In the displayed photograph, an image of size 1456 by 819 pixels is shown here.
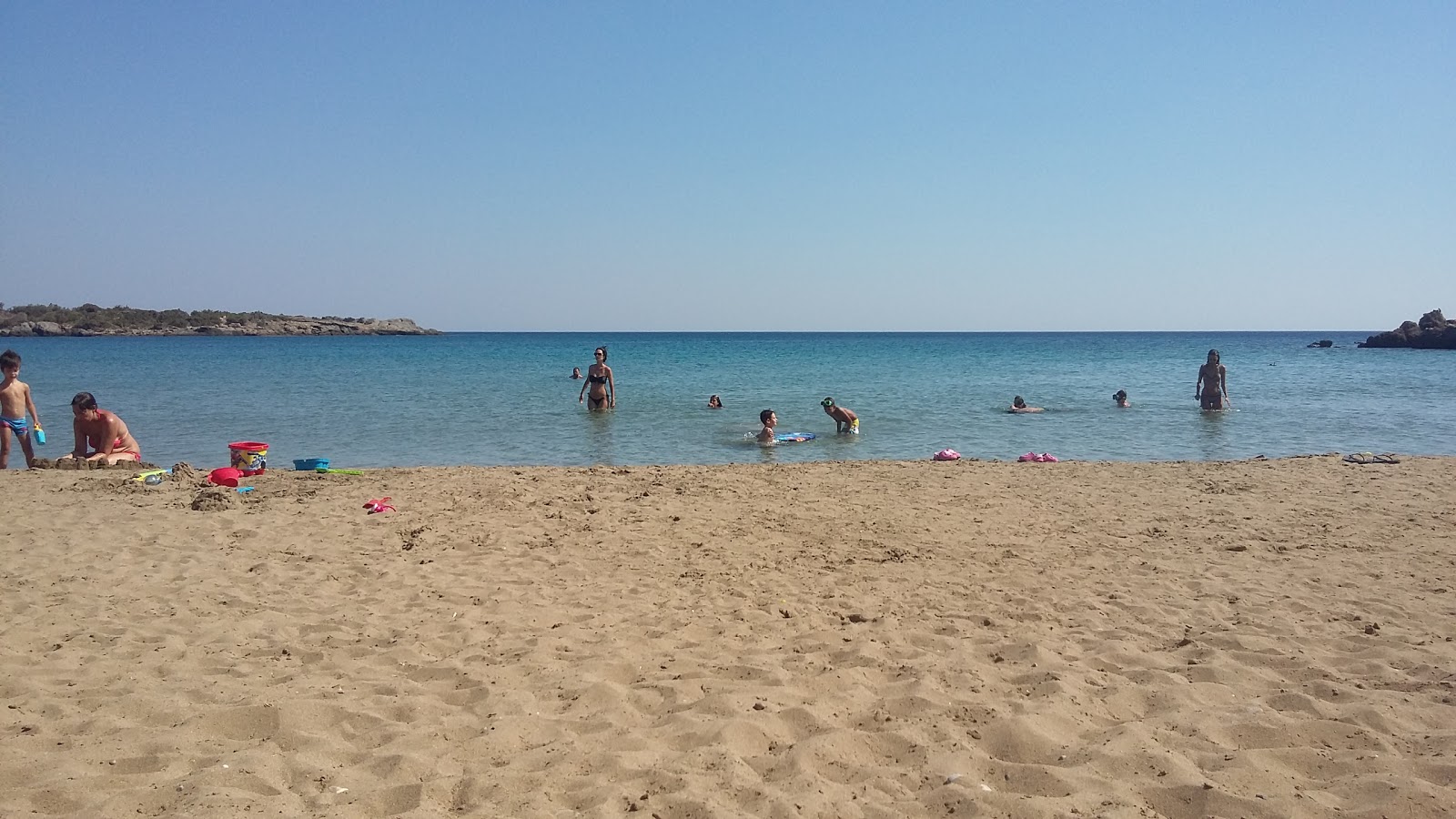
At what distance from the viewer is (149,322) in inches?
3561

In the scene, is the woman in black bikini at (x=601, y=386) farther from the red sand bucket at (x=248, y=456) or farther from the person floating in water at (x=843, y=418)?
the red sand bucket at (x=248, y=456)

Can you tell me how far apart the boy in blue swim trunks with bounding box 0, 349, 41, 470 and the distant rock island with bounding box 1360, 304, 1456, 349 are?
70164mm

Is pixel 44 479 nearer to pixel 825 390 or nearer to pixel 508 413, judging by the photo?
pixel 508 413

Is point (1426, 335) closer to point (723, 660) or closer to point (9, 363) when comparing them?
point (723, 660)

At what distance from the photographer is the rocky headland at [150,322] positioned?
264 feet

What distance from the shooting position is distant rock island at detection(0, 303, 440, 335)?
265ft

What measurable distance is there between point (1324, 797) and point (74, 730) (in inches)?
199

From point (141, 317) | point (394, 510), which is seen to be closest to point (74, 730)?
point (394, 510)

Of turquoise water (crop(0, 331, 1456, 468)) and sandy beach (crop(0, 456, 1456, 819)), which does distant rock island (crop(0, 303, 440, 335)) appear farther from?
sandy beach (crop(0, 456, 1456, 819))

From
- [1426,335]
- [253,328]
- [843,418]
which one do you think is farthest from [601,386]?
[253,328]

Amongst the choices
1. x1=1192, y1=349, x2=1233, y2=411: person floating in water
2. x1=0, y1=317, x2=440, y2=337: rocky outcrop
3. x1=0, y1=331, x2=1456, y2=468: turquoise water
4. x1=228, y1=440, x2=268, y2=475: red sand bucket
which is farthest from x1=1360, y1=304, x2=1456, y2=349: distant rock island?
x1=0, y1=317, x2=440, y2=337: rocky outcrop

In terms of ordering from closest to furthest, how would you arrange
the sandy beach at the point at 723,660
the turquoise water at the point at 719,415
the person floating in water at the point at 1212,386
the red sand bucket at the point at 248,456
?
the sandy beach at the point at 723,660, the red sand bucket at the point at 248,456, the turquoise water at the point at 719,415, the person floating in water at the point at 1212,386

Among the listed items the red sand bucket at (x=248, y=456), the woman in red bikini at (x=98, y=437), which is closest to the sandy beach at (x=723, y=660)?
the red sand bucket at (x=248, y=456)

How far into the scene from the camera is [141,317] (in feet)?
298
